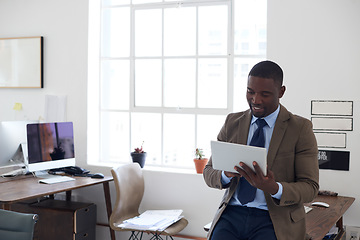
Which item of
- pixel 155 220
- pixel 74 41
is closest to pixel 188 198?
pixel 155 220

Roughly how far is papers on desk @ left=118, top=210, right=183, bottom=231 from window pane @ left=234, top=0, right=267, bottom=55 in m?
1.49

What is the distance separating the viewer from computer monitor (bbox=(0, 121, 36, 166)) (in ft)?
12.3

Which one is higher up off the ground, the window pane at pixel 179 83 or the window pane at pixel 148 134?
the window pane at pixel 179 83

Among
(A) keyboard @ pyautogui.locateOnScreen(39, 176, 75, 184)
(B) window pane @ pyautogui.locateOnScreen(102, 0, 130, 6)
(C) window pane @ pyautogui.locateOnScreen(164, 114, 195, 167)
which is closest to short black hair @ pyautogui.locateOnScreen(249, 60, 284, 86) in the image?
(C) window pane @ pyautogui.locateOnScreen(164, 114, 195, 167)

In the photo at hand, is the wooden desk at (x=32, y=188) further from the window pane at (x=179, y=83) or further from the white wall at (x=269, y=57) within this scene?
the window pane at (x=179, y=83)

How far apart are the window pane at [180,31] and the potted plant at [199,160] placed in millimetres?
901

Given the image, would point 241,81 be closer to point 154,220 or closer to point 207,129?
point 207,129

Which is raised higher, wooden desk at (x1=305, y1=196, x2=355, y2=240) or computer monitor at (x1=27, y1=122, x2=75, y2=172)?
computer monitor at (x1=27, y1=122, x2=75, y2=172)

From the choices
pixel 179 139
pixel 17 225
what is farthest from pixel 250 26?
pixel 17 225

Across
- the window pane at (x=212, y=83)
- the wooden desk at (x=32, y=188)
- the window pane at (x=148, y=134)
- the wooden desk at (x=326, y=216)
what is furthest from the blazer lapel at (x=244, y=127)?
the window pane at (x=148, y=134)

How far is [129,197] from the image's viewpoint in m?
3.65

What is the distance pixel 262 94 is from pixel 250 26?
6.61 ft

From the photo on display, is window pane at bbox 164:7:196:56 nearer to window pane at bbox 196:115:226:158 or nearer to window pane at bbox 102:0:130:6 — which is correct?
window pane at bbox 102:0:130:6

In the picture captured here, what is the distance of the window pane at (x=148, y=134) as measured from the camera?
4.18 metres
